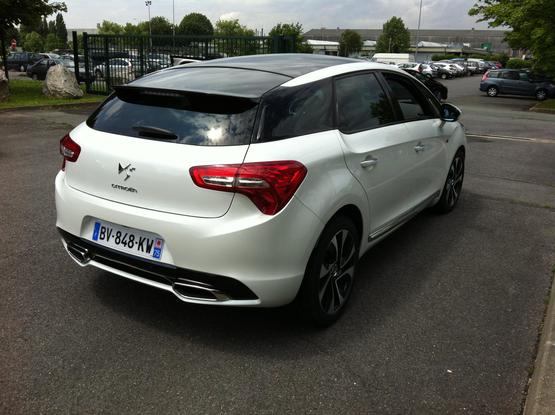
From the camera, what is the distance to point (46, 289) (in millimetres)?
3742

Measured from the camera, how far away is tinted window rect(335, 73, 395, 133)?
357 cm

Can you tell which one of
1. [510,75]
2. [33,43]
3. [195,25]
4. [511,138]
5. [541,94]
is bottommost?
[511,138]

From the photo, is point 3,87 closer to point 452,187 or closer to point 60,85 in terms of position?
point 60,85

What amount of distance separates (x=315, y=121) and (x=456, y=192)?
11.2 ft

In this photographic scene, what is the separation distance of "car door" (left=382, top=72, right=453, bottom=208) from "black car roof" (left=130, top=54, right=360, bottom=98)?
0.66 meters

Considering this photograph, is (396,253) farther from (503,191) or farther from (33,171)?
(33,171)

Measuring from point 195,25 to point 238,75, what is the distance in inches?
4755

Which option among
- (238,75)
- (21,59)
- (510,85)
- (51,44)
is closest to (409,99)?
(238,75)

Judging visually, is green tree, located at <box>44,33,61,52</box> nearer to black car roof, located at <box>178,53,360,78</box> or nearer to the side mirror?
the side mirror

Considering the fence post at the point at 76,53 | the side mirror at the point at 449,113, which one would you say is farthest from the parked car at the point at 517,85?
the side mirror at the point at 449,113

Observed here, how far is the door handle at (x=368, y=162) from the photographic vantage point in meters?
3.49

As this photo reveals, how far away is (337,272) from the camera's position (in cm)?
340

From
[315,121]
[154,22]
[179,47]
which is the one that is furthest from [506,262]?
[154,22]

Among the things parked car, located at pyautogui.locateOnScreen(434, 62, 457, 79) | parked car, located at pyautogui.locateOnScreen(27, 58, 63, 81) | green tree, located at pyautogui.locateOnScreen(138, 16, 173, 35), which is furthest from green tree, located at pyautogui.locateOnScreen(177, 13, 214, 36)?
parked car, located at pyautogui.locateOnScreen(27, 58, 63, 81)
